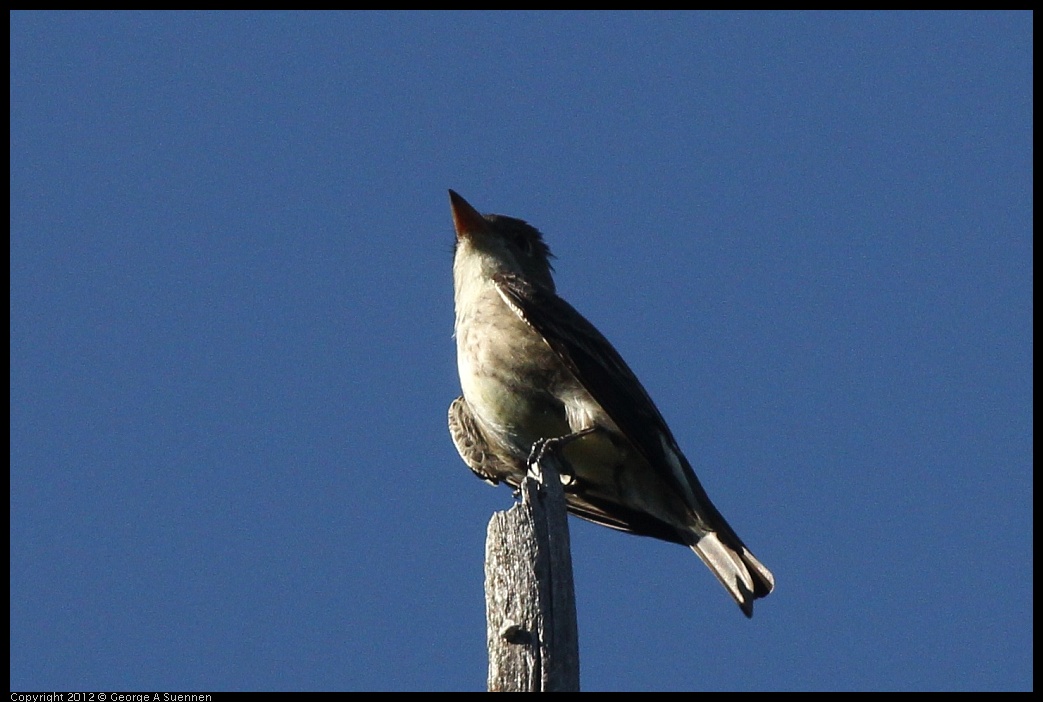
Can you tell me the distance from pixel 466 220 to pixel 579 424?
2.52m

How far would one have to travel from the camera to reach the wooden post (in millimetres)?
Result: 5160

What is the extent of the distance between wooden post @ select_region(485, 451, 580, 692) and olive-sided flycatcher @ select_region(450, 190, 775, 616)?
1.98 meters

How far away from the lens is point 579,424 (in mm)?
7992

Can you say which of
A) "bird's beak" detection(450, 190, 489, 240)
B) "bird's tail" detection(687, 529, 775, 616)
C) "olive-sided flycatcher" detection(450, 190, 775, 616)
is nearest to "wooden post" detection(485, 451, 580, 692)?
"bird's tail" detection(687, 529, 775, 616)

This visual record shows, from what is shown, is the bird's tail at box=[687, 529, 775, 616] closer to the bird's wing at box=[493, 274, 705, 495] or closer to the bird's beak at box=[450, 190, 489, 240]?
the bird's wing at box=[493, 274, 705, 495]

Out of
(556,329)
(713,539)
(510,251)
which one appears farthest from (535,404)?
(510,251)

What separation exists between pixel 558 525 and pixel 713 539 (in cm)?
219

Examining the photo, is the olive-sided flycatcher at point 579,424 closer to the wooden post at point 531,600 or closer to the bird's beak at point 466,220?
the bird's beak at point 466,220

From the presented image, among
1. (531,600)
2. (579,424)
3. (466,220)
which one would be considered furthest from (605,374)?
(531,600)

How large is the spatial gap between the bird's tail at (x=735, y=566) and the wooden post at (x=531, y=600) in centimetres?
179

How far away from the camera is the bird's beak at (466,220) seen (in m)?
9.95

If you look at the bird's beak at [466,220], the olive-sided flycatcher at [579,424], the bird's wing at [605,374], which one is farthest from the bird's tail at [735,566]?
the bird's beak at [466,220]
